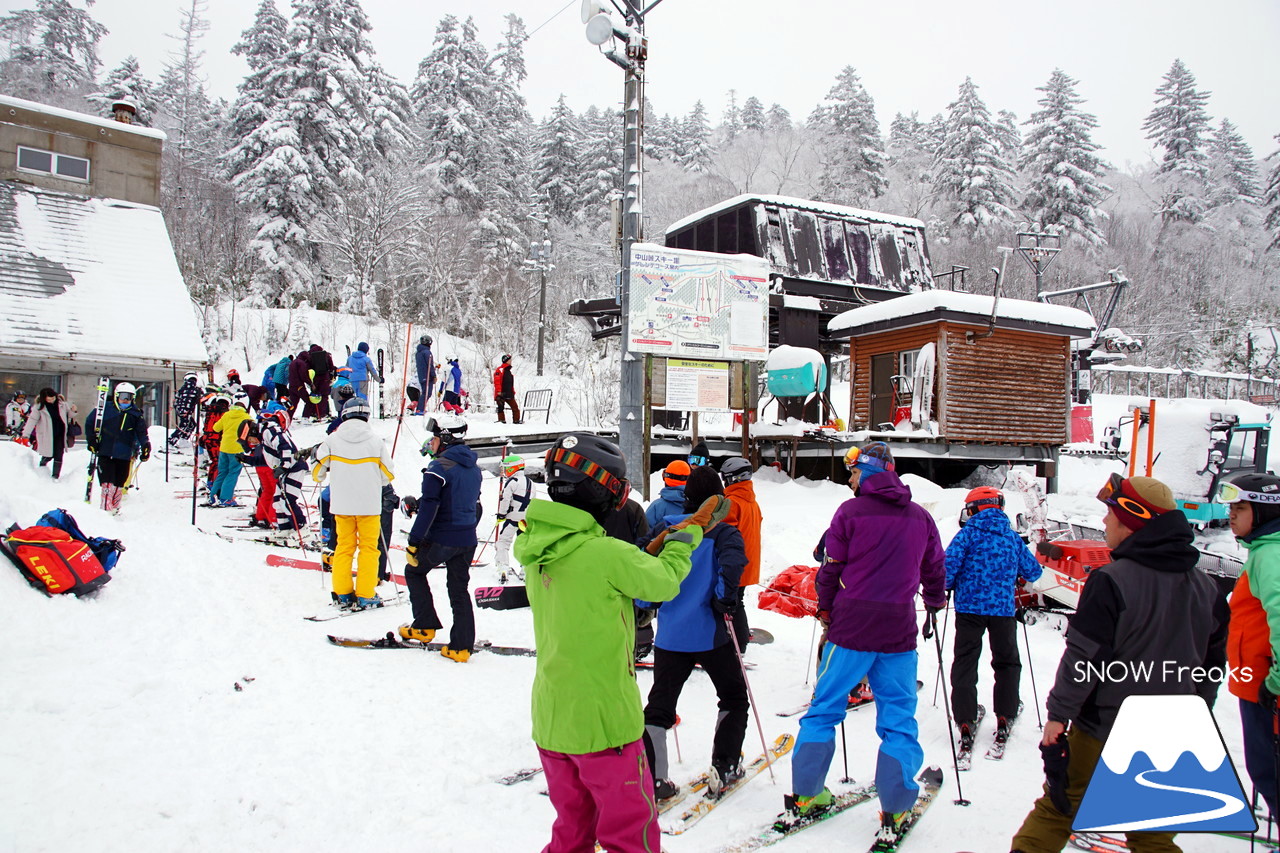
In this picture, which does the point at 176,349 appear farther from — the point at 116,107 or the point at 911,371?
the point at 911,371

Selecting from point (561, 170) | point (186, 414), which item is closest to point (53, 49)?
point (561, 170)

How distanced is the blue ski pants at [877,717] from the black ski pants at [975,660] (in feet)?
4.08

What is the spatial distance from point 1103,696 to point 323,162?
32294 millimetres

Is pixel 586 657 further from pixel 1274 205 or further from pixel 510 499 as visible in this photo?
pixel 1274 205

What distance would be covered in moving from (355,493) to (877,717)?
4.89 meters

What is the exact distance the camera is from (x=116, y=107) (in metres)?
20.5

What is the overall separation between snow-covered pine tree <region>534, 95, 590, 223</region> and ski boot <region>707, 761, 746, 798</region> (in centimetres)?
3924

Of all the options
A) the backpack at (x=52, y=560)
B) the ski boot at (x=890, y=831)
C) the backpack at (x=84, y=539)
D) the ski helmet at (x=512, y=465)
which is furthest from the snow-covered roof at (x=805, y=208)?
the ski boot at (x=890, y=831)

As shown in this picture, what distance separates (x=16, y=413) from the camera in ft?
50.2

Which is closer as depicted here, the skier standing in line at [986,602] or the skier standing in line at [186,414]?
the skier standing in line at [986,602]

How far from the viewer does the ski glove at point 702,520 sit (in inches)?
105

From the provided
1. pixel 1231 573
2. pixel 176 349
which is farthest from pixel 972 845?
pixel 176 349

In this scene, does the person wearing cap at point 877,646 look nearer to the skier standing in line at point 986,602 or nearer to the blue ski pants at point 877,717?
the blue ski pants at point 877,717

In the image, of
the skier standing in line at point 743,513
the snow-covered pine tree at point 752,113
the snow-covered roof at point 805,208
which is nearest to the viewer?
the skier standing in line at point 743,513
